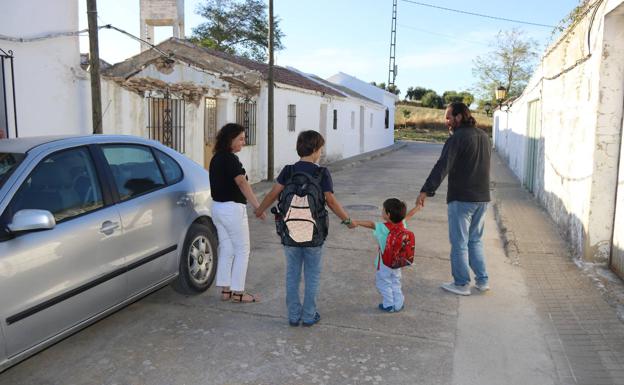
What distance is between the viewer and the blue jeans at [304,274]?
409 cm

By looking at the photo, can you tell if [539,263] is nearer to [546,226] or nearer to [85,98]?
[546,226]

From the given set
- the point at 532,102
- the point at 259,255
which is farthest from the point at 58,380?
the point at 532,102

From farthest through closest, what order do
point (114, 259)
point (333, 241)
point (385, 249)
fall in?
Answer: point (333, 241), point (385, 249), point (114, 259)

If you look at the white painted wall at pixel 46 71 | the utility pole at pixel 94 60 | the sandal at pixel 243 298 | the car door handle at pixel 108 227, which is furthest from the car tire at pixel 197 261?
the white painted wall at pixel 46 71

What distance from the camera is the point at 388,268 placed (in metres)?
4.51

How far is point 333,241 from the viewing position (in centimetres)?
735

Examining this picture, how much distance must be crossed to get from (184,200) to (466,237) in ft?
8.71

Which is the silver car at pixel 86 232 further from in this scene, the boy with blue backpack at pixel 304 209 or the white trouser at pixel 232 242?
the boy with blue backpack at pixel 304 209

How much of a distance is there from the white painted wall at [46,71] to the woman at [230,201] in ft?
14.8

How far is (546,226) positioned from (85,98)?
7.68 metres

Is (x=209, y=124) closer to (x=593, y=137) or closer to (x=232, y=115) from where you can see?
(x=232, y=115)

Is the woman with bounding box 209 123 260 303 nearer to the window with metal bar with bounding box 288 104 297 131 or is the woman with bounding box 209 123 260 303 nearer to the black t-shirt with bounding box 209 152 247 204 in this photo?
the black t-shirt with bounding box 209 152 247 204

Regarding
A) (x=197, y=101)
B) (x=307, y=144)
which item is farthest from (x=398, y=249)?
(x=197, y=101)

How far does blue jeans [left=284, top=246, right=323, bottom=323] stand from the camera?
409cm
